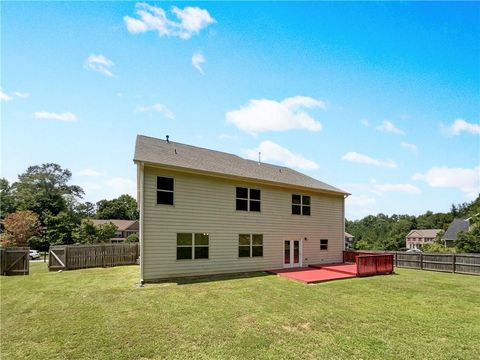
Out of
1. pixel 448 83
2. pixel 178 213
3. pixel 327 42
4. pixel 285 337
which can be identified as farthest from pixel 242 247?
pixel 448 83

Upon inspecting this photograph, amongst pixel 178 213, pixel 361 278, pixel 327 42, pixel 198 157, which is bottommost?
pixel 361 278

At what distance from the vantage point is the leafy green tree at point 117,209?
7962cm

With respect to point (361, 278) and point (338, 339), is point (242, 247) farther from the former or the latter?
point (338, 339)

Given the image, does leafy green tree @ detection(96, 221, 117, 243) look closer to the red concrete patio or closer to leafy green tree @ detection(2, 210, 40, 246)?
leafy green tree @ detection(2, 210, 40, 246)

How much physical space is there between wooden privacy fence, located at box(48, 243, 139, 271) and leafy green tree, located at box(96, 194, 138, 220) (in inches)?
2700

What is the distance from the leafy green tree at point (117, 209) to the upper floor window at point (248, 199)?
247 ft

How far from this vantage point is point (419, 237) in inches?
3078

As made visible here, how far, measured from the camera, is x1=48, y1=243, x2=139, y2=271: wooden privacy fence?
51.4 ft

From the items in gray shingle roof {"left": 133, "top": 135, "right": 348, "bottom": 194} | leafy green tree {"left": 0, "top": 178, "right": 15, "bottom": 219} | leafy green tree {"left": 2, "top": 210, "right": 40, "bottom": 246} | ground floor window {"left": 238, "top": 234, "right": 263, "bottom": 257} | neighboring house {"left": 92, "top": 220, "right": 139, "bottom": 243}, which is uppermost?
gray shingle roof {"left": 133, "top": 135, "right": 348, "bottom": 194}

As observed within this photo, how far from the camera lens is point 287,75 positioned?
13125 mm

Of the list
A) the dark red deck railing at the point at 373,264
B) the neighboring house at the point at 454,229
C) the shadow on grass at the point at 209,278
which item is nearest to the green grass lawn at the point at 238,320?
the shadow on grass at the point at 209,278

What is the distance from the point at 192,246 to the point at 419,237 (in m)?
85.7

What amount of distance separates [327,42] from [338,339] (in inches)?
443

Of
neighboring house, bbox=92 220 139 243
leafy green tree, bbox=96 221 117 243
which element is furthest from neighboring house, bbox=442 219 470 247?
neighboring house, bbox=92 220 139 243
